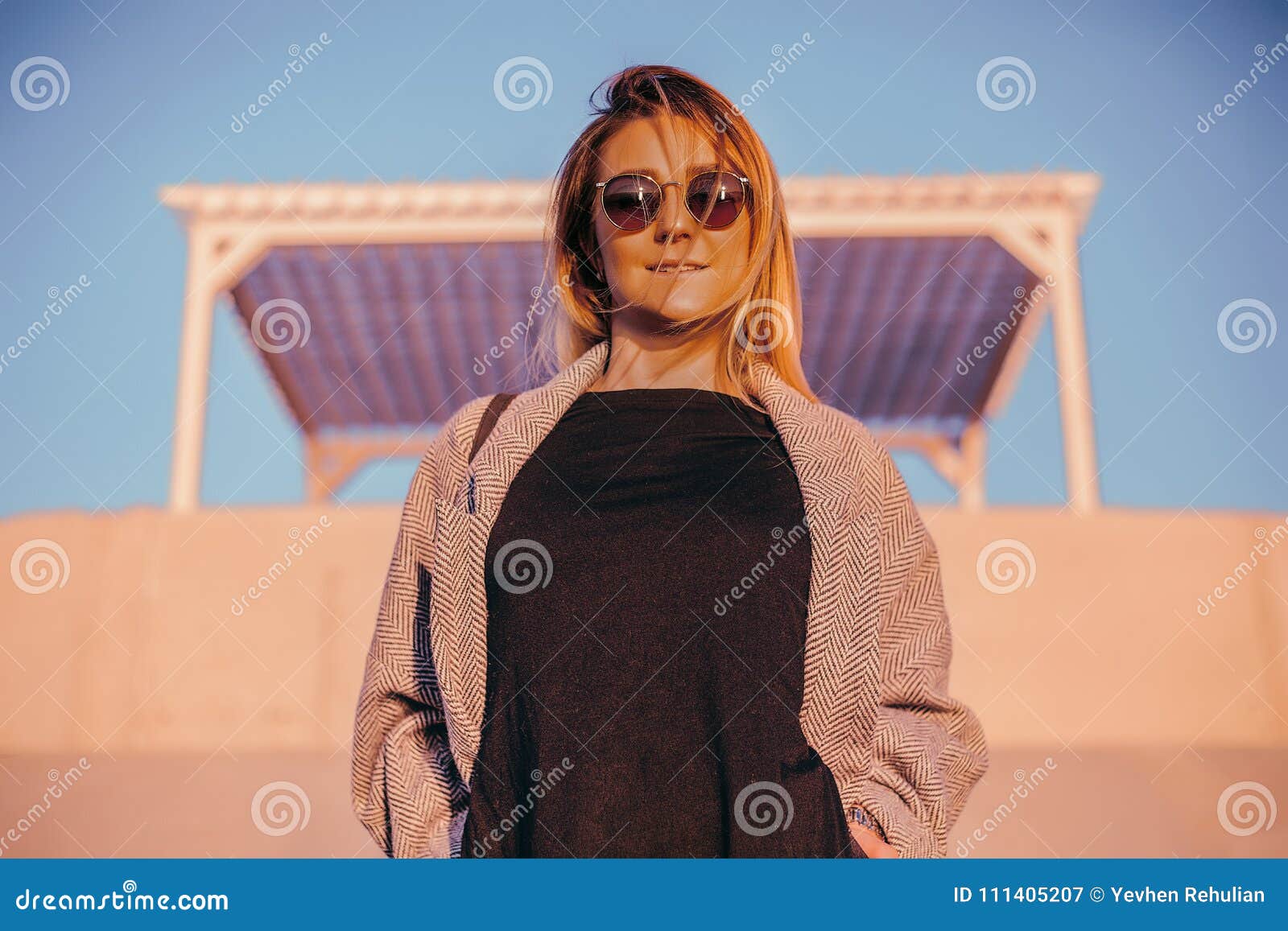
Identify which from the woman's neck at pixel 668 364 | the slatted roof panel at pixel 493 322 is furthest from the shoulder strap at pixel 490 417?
the slatted roof panel at pixel 493 322

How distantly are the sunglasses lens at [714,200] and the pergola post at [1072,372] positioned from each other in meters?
4.84

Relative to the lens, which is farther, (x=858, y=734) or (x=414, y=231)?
(x=414, y=231)

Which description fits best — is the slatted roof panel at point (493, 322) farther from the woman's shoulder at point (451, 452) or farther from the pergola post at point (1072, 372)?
the woman's shoulder at point (451, 452)

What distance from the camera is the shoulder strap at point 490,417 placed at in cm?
140

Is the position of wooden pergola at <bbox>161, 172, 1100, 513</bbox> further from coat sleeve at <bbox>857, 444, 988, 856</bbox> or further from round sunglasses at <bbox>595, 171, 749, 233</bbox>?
coat sleeve at <bbox>857, 444, 988, 856</bbox>

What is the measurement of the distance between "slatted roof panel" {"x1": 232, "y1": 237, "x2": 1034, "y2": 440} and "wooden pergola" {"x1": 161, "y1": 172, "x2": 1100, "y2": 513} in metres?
0.02

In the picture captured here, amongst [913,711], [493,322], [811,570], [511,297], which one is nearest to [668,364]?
[811,570]

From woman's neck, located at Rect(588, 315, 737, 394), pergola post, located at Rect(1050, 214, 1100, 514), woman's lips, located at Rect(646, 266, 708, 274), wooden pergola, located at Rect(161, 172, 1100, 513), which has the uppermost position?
wooden pergola, located at Rect(161, 172, 1100, 513)

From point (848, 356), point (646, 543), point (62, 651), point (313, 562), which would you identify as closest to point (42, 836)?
point (62, 651)

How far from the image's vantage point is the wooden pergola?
20.3ft

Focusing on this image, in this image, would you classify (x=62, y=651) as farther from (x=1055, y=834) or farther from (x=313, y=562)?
(x=1055, y=834)

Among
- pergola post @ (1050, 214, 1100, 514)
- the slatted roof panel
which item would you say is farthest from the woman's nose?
the slatted roof panel

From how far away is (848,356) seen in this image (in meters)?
8.45

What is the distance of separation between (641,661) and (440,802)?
319mm
